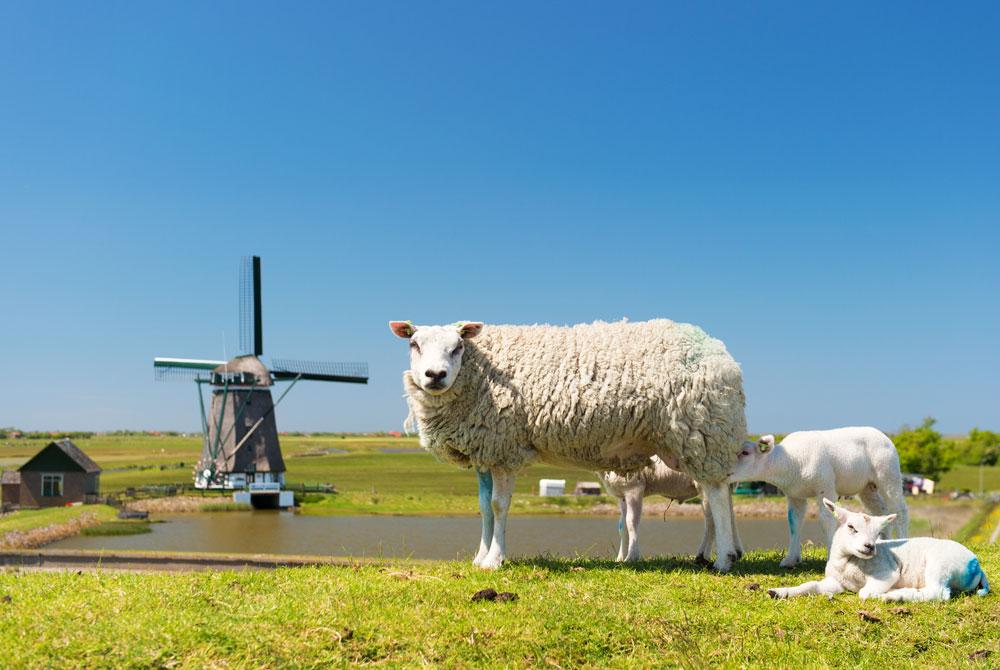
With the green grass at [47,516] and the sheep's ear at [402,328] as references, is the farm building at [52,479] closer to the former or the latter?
the green grass at [47,516]

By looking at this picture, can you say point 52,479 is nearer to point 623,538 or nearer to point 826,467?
point 623,538

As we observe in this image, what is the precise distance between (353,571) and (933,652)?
17.5 ft

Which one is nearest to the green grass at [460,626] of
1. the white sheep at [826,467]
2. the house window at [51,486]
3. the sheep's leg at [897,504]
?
the white sheep at [826,467]

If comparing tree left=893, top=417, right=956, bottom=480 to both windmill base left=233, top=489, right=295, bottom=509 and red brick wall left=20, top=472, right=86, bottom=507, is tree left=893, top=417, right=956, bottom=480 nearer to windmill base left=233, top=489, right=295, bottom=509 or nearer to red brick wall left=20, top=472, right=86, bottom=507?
windmill base left=233, top=489, right=295, bottom=509

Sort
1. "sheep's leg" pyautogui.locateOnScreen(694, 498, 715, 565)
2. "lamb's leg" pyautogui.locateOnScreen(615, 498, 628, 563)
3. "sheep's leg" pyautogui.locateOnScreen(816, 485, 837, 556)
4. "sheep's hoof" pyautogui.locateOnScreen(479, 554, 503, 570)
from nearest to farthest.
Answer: "sheep's leg" pyautogui.locateOnScreen(816, 485, 837, 556) → "sheep's hoof" pyautogui.locateOnScreen(479, 554, 503, 570) → "sheep's leg" pyautogui.locateOnScreen(694, 498, 715, 565) → "lamb's leg" pyautogui.locateOnScreen(615, 498, 628, 563)

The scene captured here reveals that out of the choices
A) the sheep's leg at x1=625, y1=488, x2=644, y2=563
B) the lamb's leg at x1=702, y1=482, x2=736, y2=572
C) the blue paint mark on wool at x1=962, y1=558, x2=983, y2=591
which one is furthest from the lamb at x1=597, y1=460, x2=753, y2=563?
the blue paint mark on wool at x1=962, y1=558, x2=983, y2=591

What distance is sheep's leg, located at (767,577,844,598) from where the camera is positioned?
691cm

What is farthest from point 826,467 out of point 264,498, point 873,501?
point 264,498

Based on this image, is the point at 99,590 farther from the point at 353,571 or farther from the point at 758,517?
the point at 758,517

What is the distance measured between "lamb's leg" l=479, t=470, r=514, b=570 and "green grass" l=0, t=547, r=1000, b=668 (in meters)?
0.94

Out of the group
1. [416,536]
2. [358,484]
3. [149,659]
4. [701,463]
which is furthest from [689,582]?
[358,484]

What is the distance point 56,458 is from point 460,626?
149 feet

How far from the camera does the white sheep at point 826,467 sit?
8.42 m

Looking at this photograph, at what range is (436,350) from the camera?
851 centimetres
